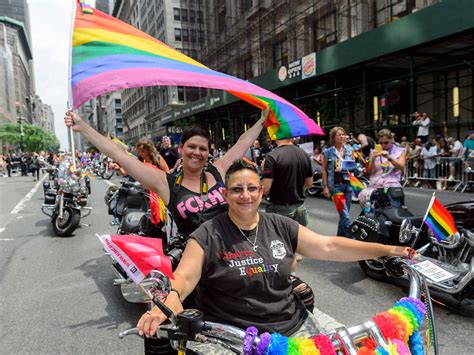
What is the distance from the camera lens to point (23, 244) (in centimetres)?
737

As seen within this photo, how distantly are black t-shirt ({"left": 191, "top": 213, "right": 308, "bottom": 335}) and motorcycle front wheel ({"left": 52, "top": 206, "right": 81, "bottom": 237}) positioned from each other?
6.37 metres

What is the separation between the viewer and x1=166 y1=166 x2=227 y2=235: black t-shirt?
2844 mm

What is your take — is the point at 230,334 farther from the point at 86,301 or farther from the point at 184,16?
the point at 184,16

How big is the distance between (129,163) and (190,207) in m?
0.58

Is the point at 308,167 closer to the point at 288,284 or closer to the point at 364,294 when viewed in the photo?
the point at 364,294

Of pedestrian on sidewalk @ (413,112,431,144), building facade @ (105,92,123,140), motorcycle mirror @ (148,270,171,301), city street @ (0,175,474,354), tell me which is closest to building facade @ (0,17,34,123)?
building facade @ (105,92,123,140)

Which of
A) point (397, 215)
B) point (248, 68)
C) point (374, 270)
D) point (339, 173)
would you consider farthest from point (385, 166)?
point (248, 68)

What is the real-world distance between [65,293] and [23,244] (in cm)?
331

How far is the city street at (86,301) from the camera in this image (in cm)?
344

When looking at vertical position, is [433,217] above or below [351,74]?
below

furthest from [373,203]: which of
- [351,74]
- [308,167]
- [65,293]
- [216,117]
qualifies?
[216,117]

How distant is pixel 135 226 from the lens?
507cm

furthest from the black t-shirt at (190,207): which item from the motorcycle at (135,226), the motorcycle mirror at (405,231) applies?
the motorcycle mirror at (405,231)

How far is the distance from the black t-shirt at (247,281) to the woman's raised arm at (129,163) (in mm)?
811
